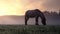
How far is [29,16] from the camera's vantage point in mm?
3352

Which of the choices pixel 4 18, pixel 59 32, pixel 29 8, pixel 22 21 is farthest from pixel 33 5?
pixel 59 32

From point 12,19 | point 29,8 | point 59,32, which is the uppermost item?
point 29,8

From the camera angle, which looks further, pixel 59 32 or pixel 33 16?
pixel 33 16

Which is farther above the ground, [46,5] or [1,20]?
[46,5]

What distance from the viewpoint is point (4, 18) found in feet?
11.2

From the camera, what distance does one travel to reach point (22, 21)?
342cm

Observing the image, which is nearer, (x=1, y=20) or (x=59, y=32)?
(x=59, y=32)

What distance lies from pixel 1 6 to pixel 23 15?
0.48 metres

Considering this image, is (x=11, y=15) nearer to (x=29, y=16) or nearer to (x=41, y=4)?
(x=29, y=16)

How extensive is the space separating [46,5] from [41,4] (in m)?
0.10

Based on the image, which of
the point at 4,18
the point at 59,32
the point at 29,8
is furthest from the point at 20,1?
the point at 59,32

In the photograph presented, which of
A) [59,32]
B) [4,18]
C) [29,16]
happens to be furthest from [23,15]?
[59,32]

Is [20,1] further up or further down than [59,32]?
further up

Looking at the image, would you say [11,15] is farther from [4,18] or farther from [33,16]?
[33,16]
